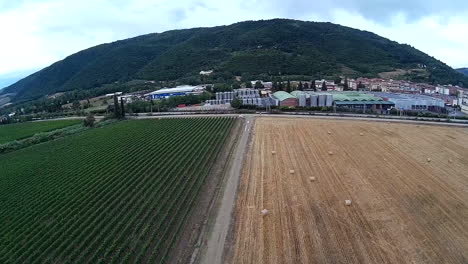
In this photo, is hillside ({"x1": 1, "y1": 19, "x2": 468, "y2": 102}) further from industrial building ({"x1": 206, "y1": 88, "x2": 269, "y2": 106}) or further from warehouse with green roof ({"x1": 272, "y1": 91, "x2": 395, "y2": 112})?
warehouse with green roof ({"x1": 272, "y1": 91, "x2": 395, "y2": 112})

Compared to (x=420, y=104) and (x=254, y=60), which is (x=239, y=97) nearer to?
(x=420, y=104)

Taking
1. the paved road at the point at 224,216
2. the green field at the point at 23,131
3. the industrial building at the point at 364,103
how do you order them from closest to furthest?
the paved road at the point at 224,216 < the green field at the point at 23,131 < the industrial building at the point at 364,103

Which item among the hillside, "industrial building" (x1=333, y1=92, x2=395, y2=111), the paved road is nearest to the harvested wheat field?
the paved road

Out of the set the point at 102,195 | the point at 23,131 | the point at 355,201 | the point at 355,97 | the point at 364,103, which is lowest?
the point at 355,201

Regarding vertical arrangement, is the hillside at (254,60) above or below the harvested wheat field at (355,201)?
above

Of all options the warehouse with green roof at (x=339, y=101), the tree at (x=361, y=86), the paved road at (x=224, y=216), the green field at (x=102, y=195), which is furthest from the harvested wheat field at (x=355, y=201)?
the tree at (x=361, y=86)

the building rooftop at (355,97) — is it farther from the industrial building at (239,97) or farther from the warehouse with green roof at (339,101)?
the industrial building at (239,97)

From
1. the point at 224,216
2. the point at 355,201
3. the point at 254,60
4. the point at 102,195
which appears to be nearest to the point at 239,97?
the point at 102,195
